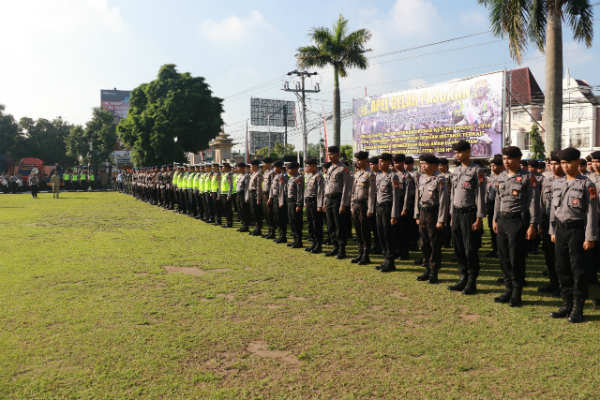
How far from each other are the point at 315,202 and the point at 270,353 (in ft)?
19.7

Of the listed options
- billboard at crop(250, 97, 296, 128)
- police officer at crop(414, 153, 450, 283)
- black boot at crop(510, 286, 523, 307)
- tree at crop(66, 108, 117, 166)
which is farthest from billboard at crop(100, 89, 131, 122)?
black boot at crop(510, 286, 523, 307)

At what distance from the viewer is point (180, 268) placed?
25.5ft

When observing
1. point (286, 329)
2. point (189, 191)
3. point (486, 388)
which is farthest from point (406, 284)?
point (189, 191)

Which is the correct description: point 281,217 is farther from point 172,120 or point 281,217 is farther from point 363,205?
point 172,120

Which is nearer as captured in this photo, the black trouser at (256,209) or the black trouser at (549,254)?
the black trouser at (549,254)

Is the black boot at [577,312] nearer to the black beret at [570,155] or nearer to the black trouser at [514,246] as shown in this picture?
the black trouser at [514,246]

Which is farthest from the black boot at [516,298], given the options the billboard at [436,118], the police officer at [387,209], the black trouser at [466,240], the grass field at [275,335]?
the billboard at [436,118]

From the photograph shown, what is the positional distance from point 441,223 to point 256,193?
6396mm

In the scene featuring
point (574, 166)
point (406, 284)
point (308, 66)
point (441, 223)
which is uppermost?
A: point (308, 66)

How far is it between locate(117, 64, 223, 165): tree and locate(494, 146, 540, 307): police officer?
1106 inches

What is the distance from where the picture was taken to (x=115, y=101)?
87938 mm

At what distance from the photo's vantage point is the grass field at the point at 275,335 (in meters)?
3.49

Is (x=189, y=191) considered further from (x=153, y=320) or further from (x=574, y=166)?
(x=574, y=166)

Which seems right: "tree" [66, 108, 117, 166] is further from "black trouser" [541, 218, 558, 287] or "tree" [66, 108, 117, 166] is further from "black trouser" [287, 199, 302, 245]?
"black trouser" [541, 218, 558, 287]
